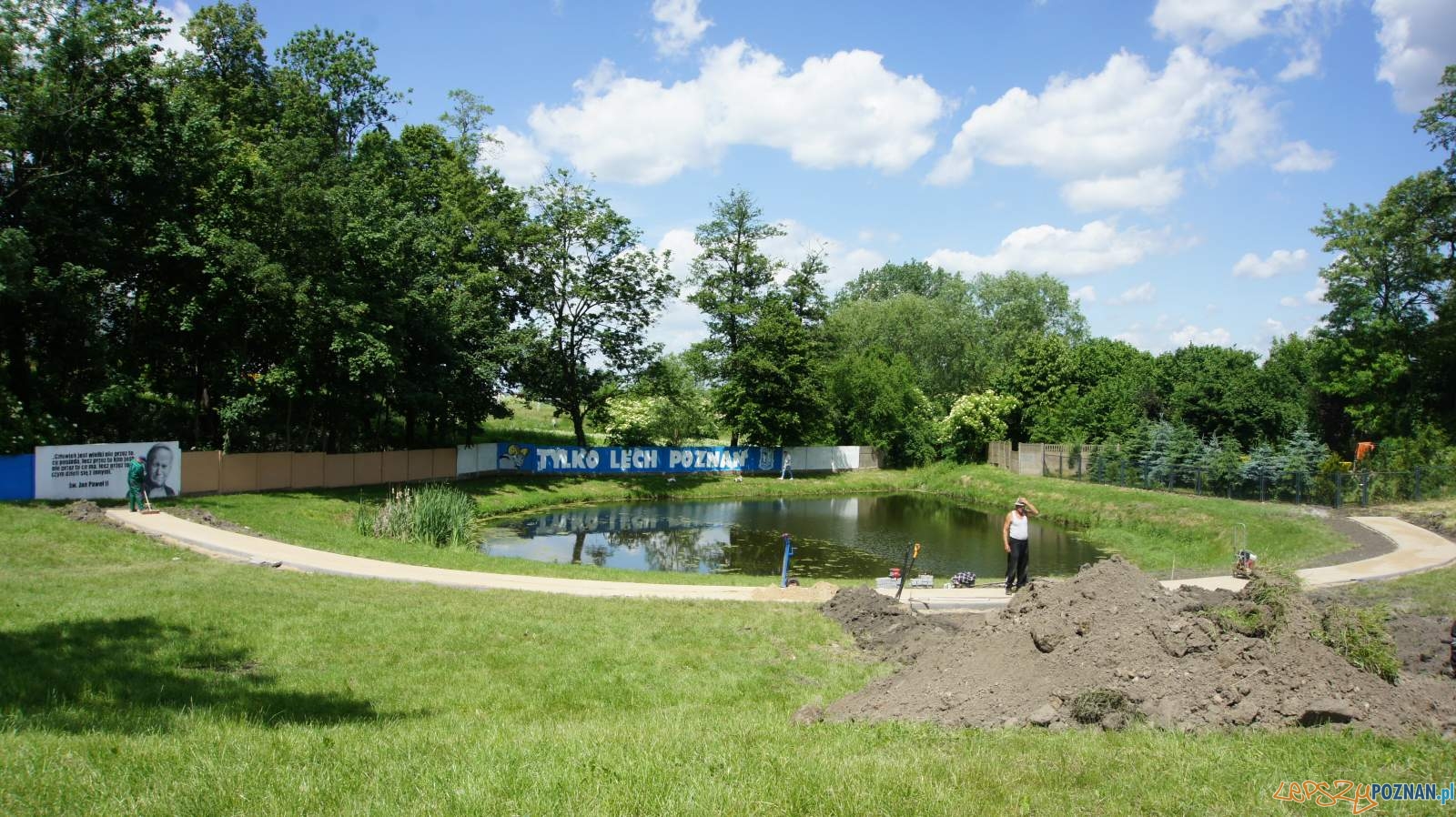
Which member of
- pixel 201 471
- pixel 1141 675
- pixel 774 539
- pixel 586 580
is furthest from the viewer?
pixel 774 539

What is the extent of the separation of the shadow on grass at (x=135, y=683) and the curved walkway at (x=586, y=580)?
645 centimetres

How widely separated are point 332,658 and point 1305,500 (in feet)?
114

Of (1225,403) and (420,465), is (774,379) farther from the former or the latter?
(1225,403)

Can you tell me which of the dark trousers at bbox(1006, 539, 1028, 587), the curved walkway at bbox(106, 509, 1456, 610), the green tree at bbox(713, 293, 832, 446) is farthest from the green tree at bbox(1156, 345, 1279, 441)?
the dark trousers at bbox(1006, 539, 1028, 587)

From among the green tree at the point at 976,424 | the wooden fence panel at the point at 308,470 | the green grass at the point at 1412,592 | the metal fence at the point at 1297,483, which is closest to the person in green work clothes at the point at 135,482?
the wooden fence panel at the point at 308,470

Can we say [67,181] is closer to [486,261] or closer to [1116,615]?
[486,261]

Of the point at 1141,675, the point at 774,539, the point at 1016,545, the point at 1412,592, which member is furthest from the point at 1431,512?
the point at 1141,675

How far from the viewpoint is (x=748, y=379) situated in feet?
171

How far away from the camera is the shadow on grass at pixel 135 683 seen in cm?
754

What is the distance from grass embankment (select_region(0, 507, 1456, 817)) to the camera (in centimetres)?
547

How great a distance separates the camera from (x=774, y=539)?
31.9 meters

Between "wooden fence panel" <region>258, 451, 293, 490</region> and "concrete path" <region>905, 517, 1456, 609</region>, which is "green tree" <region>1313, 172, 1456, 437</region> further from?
"wooden fence panel" <region>258, 451, 293, 490</region>

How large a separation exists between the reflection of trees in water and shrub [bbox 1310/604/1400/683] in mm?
17729

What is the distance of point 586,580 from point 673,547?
12.0m
